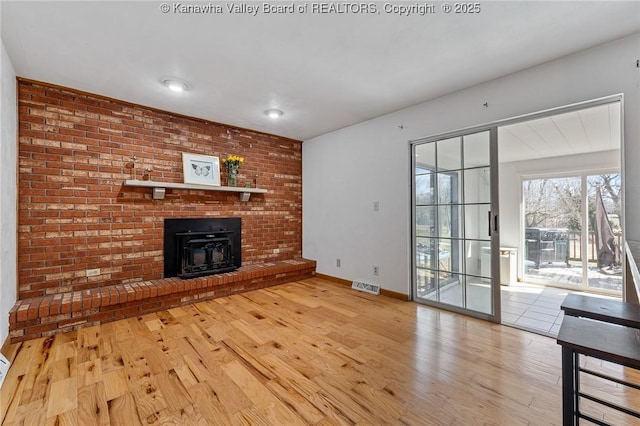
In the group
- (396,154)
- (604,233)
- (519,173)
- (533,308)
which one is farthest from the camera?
(519,173)

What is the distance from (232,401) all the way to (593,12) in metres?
3.40

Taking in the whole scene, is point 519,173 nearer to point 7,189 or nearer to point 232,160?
point 232,160

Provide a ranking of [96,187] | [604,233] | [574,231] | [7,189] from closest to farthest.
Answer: [7,189]
[96,187]
[604,233]
[574,231]

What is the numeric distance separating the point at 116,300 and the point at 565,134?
229 inches

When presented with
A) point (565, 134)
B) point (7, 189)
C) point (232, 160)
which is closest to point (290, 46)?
point (232, 160)

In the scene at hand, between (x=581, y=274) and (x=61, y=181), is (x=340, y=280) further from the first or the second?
(x=581, y=274)

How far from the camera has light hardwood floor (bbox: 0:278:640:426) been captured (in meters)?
1.57

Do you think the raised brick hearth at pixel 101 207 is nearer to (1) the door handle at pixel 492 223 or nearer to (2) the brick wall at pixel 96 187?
(2) the brick wall at pixel 96 187

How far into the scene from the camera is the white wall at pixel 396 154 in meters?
2.16

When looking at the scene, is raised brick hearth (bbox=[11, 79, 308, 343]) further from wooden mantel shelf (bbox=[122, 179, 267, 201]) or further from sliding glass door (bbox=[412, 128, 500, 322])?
sliding glass door (bbox=[412, 128, 500, 322])

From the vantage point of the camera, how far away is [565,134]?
12.5ft

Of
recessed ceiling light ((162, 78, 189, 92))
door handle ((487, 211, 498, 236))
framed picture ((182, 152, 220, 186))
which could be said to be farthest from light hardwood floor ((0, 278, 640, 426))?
recessed ceiling light ((162, 78, 189, 92))

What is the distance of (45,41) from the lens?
2145mm

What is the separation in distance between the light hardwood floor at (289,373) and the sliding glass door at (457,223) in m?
0.31
